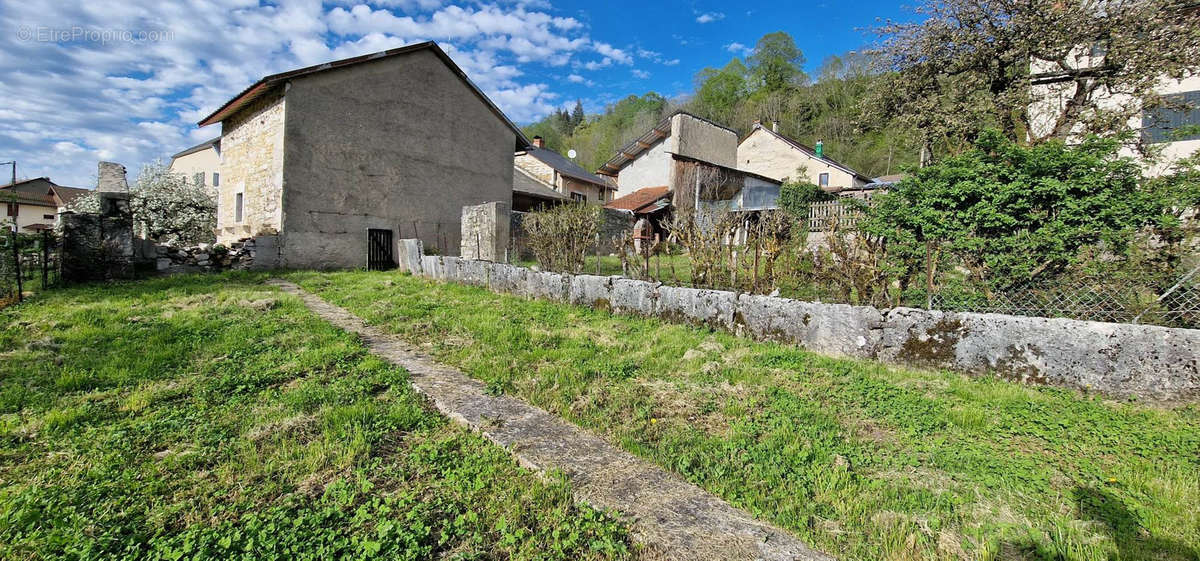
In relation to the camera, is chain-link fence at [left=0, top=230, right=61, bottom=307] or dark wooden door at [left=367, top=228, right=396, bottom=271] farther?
dark wooden door at [left=367, top=228, right=396, bottom=271]

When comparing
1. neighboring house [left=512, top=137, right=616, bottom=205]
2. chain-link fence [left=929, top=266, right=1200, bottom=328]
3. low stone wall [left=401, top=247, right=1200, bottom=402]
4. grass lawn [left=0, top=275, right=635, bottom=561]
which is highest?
neighboring house [left=512, top=137, right=616, bottom=205]

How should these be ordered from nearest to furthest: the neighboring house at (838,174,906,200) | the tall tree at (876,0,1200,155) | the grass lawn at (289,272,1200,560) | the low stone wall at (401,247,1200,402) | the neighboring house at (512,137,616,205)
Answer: the grass lawn at (289,272,1200,560)
the low stone wall at (401,247,1200,402)
the neighboring house at (838,174,906,200)
the tall tree at (876,0,1200,155)
the neighboring house at (512,137,616,205)

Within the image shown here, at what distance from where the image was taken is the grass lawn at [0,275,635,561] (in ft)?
6.88

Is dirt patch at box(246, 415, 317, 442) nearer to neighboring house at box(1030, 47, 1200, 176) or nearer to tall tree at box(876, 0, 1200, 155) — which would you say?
tall tree at box(876, 0, 1200, 155)

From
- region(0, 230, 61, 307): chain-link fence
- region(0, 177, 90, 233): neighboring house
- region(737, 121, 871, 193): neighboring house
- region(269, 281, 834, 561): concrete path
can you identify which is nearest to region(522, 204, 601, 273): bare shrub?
region(269, 281, 834, 561): concrete path

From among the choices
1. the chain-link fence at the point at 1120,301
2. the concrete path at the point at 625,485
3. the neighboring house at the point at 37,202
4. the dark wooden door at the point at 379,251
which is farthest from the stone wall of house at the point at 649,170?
the neighboring house at the point at 37,202

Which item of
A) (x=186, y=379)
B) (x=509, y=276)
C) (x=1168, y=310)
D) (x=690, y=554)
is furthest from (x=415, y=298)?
(x=1168, y=310)

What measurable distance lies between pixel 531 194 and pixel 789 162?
17612 mm

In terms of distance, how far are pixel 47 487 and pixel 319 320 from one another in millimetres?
4330

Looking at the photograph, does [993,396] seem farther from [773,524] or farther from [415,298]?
[415,298]

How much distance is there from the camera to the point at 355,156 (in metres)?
14.0

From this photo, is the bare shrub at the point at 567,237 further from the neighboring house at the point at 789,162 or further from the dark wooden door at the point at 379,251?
the neighboring house at the point at 789,162

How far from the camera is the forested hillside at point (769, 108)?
114 ft

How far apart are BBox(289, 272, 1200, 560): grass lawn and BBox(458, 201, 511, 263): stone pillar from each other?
6025 millimetres
